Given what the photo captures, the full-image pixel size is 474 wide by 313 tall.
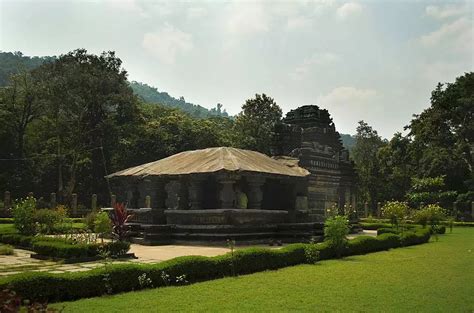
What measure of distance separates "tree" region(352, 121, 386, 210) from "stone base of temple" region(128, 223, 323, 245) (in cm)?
3223

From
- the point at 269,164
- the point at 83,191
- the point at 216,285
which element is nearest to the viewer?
the point at 216,285

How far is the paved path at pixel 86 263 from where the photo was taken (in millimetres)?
11008

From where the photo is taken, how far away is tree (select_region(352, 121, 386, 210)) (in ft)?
183

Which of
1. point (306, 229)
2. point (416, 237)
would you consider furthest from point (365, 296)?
point (416, 237)

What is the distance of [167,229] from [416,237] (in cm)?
1029

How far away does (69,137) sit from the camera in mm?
41688

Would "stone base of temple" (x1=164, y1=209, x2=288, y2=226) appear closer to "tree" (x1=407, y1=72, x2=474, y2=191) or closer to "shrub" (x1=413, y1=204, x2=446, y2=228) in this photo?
"shrub" (x1=413, y1=204, x2=446, y2=228)

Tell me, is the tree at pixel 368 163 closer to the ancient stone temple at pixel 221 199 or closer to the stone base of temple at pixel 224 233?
the ancient stone temple at pixel 221 199

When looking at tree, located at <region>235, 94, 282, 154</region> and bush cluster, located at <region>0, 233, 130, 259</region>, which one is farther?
tree, located at <region>235, 94, 282, 154</region>

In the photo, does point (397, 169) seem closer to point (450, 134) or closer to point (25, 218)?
point (450, 134)

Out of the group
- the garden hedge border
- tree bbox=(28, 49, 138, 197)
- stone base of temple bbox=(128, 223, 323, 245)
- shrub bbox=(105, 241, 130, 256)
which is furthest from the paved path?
tree bbox=(28, 49, 138, 197)

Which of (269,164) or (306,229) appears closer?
(306,229)

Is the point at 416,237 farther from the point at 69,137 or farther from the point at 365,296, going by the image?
the point at 69,137

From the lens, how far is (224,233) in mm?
17656
